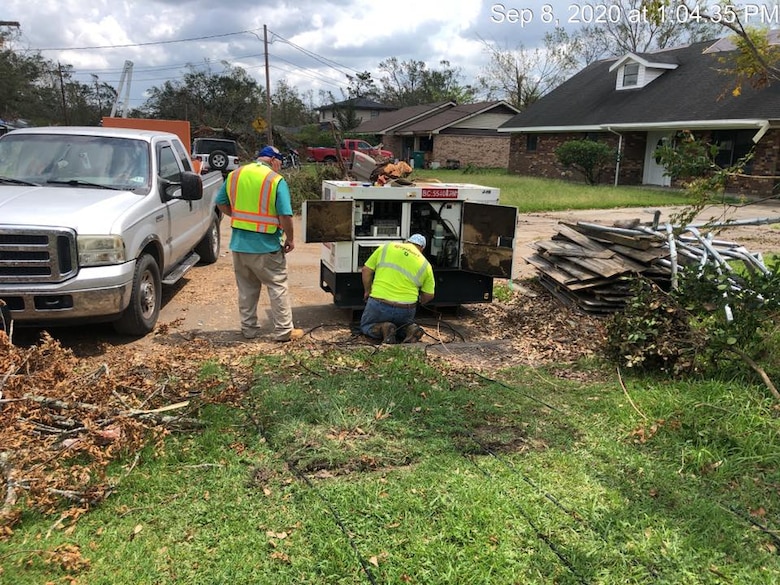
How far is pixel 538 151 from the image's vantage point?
110 ft

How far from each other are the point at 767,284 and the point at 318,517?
4.06m

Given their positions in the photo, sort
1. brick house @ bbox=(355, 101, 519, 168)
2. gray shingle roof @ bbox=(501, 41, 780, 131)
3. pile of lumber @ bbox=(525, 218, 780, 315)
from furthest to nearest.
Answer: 1. brick house @ bbox=(355, 101, 519, 168)
2. gray shingle roof @ bbox=(501, 41, 780, 131)
3. pile of lumber @ bbox=(525, 218, 780, 315)

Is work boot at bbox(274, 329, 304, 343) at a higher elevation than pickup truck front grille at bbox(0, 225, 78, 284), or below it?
below

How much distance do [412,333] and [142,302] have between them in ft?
9.09

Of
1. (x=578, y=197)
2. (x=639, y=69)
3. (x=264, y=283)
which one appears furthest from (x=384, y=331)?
(x=639, y=69)

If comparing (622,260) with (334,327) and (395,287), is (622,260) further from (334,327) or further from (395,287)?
(334,327)

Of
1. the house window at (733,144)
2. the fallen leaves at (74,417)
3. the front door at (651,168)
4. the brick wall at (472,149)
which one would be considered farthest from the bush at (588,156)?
the fallen leaves at (74,417)

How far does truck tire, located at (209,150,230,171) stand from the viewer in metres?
25.4

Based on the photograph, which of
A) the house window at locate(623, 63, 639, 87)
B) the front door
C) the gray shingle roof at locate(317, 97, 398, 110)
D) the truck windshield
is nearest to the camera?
the truck windshield

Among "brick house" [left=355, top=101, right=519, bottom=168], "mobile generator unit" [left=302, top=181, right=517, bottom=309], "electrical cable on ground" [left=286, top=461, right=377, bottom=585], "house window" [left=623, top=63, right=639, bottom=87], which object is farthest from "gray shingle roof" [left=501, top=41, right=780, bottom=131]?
"electrical cable on ground" [left=286, top=461, right=377, bottom=585]

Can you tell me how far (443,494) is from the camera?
3.52 m

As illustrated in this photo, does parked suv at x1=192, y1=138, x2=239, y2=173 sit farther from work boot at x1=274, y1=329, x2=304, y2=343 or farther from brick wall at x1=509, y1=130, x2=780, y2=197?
work boot at x1=274, y1=329, x2=304, y2=343

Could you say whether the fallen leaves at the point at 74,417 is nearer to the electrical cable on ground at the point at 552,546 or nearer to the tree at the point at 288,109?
the electrical cable on ground at the point at 552,546

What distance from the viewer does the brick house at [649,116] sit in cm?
2303
